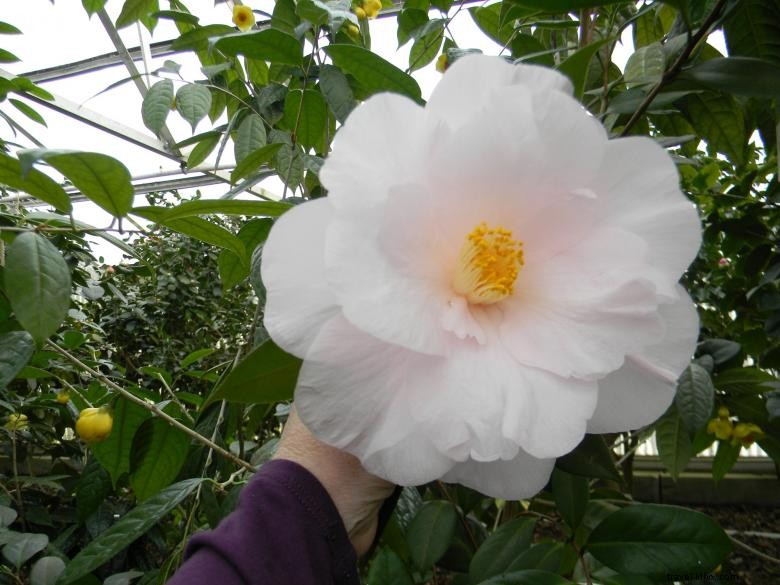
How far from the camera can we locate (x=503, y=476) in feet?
1.58

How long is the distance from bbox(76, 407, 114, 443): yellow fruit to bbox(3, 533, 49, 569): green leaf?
36 centimetres

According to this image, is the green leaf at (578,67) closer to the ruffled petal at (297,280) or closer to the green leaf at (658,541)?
the ruffled petal at (297,280)

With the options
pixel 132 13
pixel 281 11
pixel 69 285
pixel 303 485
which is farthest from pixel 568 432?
pixel 132 13

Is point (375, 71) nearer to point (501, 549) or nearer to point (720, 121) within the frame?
point (720, 121)

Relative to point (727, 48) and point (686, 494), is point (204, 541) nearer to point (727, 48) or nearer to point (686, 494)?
point (727, 48)

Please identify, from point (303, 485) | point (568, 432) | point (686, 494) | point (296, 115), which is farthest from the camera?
point (686, 494)

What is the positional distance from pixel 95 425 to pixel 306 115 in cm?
55

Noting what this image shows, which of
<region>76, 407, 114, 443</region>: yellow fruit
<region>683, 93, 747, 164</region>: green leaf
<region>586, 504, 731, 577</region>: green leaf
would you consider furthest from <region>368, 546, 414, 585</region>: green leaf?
→ <region>683, 93, 747, 164</region>: green leaf

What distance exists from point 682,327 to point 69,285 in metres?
0.54

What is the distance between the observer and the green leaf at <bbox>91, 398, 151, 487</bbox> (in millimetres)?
913

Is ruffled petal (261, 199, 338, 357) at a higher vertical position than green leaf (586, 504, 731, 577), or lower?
higher

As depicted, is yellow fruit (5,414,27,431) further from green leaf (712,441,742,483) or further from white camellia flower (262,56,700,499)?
green leaf (712,441,742,483)

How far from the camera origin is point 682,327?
48cm

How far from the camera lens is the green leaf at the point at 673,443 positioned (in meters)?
1.05
